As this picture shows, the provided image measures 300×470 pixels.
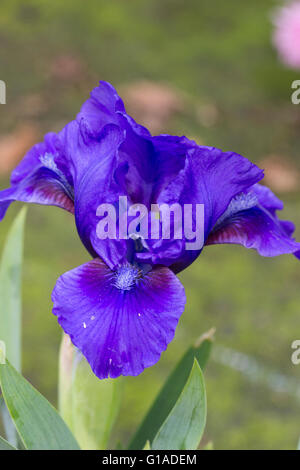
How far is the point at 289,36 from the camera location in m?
2.42

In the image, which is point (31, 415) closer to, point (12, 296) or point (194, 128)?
point (12, 296)

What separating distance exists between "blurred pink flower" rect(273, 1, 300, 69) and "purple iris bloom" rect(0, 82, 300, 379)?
1969mm

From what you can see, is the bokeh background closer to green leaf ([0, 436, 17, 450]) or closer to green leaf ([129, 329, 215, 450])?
green leaf ([129, 329, 215, 450])

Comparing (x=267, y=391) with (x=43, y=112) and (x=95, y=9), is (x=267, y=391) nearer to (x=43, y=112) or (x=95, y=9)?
(x=43, y=112)

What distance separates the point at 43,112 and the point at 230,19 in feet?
4.37

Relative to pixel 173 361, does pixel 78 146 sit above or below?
above

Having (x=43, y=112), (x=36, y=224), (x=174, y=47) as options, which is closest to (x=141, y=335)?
(x=36, y=224)

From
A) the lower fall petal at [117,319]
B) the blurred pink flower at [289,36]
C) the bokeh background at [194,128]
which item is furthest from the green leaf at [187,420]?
the blurred pink flower at [289,36]

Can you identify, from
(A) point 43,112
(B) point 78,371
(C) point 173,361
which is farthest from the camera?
(A) point 43,112

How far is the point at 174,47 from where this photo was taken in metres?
2.76

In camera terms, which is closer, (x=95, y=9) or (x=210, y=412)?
(x=210, y=412)

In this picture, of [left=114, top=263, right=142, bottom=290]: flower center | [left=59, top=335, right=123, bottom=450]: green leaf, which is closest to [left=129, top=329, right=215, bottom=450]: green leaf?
[left=59, top=335, right=123, bottom=450]: green leaf

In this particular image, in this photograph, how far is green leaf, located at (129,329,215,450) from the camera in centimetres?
64

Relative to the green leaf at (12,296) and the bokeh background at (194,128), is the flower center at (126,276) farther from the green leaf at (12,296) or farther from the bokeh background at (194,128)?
the bokeh background at (194,128)
